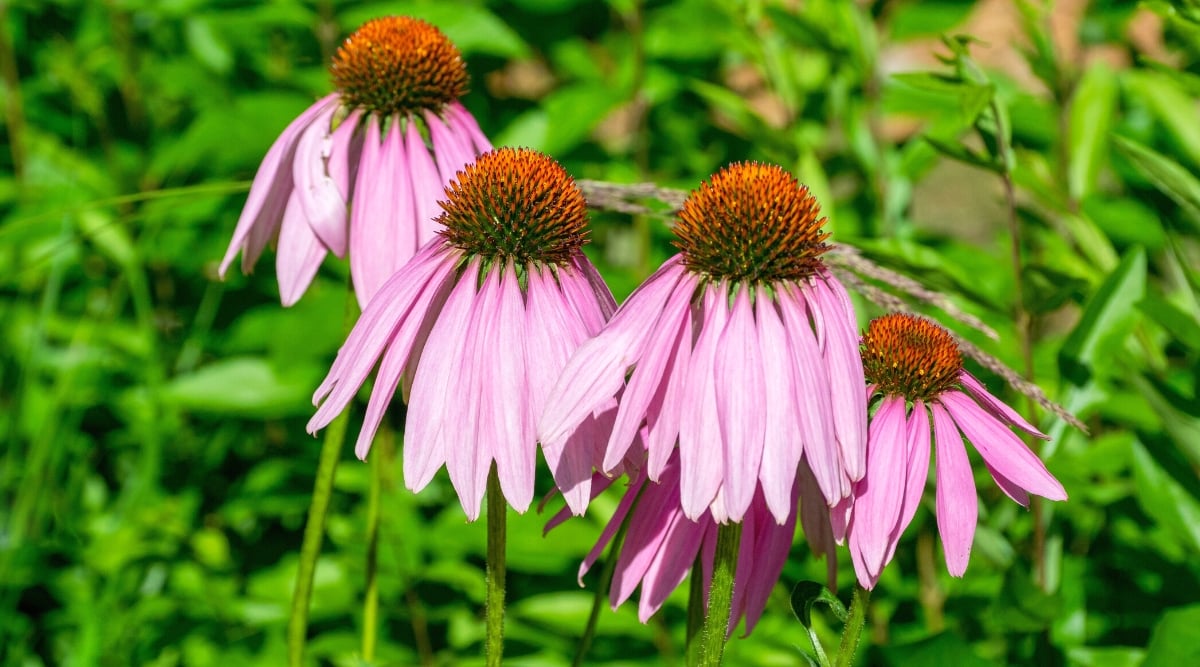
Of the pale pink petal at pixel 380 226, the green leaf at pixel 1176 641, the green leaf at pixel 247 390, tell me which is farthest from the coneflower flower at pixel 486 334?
→ the green leaf at pixel 247 390

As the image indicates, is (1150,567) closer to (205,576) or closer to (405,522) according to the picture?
(405,522)

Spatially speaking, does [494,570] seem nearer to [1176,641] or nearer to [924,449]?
[924,449]

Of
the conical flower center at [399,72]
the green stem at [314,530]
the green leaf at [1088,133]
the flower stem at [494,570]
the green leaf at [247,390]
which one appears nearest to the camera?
the flower stem at [494,570]

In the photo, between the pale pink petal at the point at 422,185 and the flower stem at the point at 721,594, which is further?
the pale pink petal at the point at 422,185

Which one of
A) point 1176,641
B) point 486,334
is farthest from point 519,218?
point 1176,641

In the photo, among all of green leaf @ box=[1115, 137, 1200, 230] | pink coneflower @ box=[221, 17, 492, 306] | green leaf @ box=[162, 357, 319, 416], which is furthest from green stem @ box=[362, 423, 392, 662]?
green leaf @ box=[1115, 137, 1200, 230]

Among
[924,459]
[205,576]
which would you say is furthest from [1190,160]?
[205,576]

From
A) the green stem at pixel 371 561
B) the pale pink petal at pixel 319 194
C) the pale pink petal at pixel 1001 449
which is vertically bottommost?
the green stem at pixel 371 561

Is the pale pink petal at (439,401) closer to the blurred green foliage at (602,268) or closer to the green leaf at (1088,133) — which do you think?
the blurred green foliage at (602,268)
